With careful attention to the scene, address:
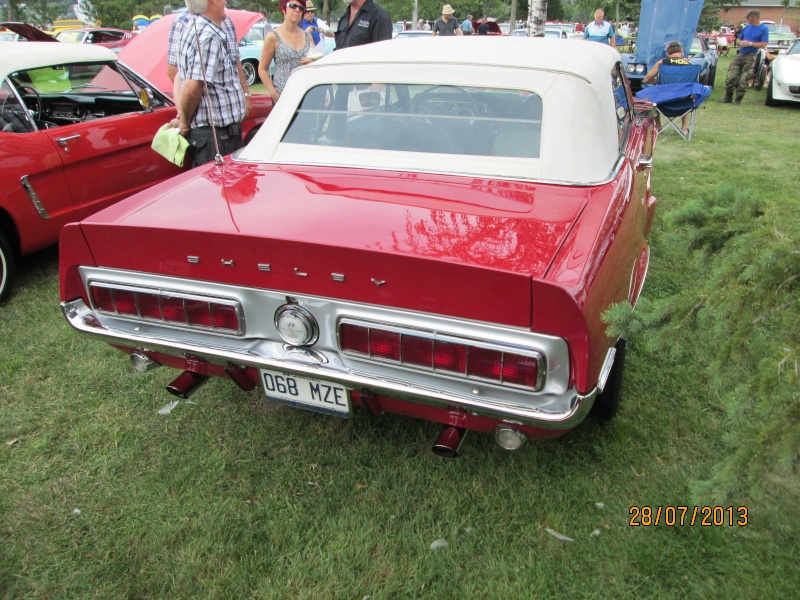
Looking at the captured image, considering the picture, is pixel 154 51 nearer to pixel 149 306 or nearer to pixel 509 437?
pixel 149 306

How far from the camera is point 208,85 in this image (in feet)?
13.2

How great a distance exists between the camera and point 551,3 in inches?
1874

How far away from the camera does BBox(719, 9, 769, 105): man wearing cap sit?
11.4 m

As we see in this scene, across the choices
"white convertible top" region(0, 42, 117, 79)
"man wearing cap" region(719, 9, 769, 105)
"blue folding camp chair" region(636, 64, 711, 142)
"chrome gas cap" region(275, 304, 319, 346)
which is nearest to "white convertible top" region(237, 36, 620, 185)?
"chrome gas cap" region(275, 304, 319, 346)

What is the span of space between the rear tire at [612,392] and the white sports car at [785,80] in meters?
11.2

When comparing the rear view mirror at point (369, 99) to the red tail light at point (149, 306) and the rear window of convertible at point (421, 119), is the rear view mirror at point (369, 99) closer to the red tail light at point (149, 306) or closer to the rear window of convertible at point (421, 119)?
the rear window of convertible at point (421, 119)

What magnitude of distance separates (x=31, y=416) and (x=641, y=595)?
279 centimetres

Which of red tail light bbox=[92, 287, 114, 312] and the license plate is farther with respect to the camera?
red tail light bbox=[92, 287, 114, 312]

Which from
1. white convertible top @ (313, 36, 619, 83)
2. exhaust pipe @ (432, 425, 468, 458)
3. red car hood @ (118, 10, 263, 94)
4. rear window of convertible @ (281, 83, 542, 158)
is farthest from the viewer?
red car hood @ (118, 10, 263, 94)

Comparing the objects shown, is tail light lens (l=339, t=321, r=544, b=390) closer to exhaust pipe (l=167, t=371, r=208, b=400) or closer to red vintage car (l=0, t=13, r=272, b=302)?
exhaust pipe (l=167, t=371, r=208, b=400)

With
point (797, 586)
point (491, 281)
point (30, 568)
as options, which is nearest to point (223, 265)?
point (491, 281)

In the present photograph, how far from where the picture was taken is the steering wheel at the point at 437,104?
284 cm
